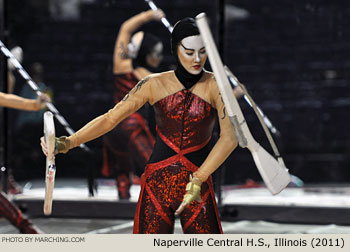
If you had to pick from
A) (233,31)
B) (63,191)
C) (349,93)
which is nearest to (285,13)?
(233,31)

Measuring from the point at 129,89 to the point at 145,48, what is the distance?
0.37 m

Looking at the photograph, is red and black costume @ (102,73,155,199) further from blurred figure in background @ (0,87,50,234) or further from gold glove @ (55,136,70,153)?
gold glove @ (55,136,70,153)

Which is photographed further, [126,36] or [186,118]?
[126,36]

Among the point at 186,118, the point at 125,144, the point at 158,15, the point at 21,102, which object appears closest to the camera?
the point at 186,118

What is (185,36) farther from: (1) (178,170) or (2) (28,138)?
(2) (28,138)

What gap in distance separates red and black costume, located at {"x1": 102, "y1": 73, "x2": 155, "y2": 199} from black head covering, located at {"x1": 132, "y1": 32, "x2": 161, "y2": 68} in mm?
130

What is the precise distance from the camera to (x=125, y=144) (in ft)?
17.1

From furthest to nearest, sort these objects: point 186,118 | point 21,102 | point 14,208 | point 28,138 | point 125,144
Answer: point 28,138
point 125,144
point 14,208
point 21,102
point 186,118

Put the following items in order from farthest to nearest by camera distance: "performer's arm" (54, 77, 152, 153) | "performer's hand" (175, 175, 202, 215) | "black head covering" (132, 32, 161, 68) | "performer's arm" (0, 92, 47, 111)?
"black head covering" (132, 32, 161, 68) < "performer's arm" (0, 92, 47, 111) < "performer's arm" (54, 77, 152, 153) < "performer's hand" (175, 175, 202, 215)

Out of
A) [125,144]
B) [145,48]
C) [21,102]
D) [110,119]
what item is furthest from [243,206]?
[110,119]

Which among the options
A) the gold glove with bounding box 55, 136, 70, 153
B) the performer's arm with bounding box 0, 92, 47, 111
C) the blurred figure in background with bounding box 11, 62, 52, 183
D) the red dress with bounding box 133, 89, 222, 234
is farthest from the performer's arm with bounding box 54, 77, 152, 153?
the blurred figure in background with bounding box 11, 62, 52, 183

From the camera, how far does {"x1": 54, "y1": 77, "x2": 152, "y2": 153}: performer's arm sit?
9.20ft

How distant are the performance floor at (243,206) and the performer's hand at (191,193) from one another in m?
2.35

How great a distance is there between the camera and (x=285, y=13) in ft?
16.7
